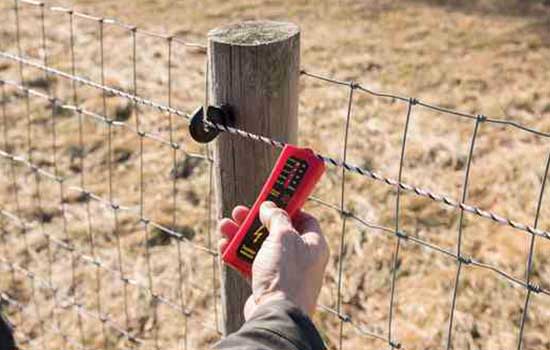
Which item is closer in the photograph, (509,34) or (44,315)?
(44,315)

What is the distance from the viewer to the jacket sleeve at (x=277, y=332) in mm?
1271

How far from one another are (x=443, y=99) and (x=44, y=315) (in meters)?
2.40

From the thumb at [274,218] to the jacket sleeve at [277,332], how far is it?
6.2 inches

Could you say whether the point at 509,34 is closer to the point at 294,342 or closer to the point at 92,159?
the point at 92,159

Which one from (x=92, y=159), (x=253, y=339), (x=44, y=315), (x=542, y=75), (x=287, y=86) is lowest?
(x=44, y=315)

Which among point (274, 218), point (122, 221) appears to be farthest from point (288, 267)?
point (122, 221)

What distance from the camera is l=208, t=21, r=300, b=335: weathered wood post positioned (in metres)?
1.67

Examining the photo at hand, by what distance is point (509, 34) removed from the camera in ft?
18.2

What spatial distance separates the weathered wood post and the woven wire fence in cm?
49

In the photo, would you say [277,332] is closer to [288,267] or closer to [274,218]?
[288,267]

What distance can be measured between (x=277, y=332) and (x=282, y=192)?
0.35m

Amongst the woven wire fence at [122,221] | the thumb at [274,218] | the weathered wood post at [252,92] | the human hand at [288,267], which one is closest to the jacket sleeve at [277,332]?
the human hand at [288,267]

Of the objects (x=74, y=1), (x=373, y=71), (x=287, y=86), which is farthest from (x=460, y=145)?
(x=74, y=1)

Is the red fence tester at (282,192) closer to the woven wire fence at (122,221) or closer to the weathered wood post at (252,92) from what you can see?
the weathered wood post at (252,92)
